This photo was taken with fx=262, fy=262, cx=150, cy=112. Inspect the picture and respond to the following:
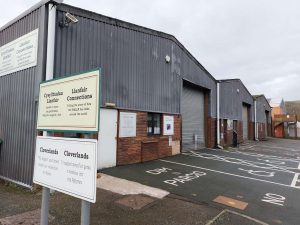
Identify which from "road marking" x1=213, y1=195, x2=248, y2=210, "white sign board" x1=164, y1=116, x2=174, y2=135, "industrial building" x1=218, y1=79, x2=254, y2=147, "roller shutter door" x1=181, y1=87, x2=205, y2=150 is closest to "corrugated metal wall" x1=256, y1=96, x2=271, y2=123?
"industrial building" x1=218, y1=79, x2=254, y2=147

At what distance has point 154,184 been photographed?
8.19m

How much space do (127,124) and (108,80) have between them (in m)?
2.07

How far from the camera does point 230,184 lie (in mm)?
8695

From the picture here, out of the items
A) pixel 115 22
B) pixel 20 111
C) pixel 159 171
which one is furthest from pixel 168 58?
pixel 20 111

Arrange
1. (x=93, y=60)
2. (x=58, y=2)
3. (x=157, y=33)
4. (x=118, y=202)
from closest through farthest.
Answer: (x=118, y=202)
(x=58, y=2)
(x=93, y=60)
(x=157, y=33)

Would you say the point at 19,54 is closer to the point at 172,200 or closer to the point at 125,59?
the point at 125,59

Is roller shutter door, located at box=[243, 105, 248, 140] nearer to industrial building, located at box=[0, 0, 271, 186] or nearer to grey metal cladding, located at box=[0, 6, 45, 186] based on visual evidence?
industrial building, located at box=[0, 0, 271, 186]

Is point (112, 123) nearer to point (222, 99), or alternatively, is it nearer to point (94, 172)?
point (94, 172)

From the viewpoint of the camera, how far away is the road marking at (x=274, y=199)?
697 cm

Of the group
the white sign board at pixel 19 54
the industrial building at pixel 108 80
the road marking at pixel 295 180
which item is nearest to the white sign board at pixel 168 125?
the industrial building at pixel 108 80

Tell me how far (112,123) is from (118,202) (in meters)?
4.57

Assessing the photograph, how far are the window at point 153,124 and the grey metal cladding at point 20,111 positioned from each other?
5.92 meters

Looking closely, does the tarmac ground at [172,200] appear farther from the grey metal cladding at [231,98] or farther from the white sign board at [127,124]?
the grey metal cladding at [231,98]

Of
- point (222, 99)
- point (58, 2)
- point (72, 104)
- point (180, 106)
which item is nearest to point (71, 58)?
point (58, 2)
